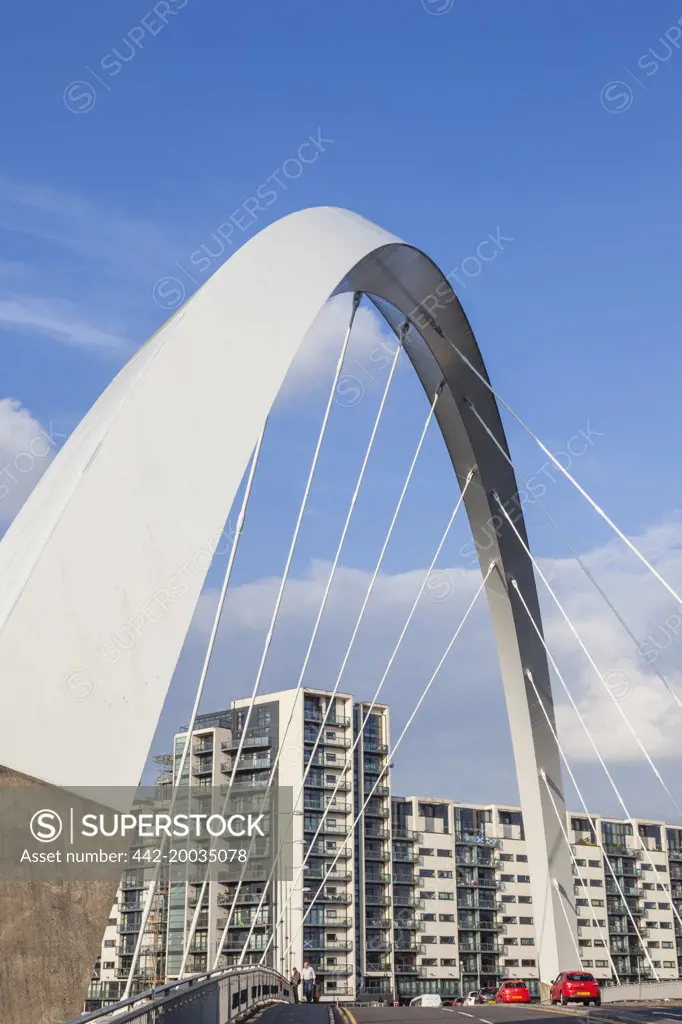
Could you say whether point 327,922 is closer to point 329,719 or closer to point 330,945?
point 330,945

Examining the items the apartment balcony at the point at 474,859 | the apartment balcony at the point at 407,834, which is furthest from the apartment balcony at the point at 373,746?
the apartment balcony at the point at 474,859

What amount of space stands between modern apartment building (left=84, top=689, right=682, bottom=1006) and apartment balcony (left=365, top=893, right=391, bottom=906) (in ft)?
0.34

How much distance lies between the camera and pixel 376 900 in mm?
92312

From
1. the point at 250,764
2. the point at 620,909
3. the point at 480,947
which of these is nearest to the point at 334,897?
the point at 250,764

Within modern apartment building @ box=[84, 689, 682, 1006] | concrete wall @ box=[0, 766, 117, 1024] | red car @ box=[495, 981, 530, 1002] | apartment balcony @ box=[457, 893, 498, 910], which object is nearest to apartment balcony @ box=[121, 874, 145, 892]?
modern apartment building @ box=[84, 689, 682, 1006]

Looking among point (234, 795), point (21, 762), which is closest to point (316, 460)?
point (21, 762)

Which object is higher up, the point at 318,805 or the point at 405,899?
the point at 318,805

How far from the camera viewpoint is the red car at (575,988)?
23.8 meters

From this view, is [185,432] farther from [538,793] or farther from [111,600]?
[538,793]

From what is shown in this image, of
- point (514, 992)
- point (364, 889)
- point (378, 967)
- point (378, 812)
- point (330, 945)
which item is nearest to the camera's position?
point (514, 992)

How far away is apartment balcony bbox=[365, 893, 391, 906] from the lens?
91.7m

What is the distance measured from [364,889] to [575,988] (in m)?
69.7

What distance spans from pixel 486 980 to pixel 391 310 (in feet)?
305

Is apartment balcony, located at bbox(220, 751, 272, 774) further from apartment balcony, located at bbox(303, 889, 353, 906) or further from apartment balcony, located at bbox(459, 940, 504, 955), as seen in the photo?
apartment balcony, located at bbox(459, 940, 504, 955)
